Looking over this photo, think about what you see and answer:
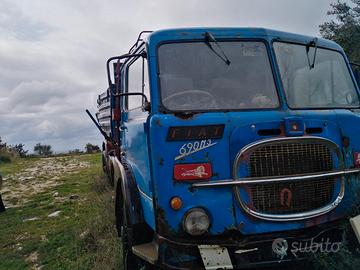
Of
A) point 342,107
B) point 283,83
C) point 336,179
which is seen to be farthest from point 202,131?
point 342,107

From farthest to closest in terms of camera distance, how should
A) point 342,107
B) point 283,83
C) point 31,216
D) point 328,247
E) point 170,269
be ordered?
point 31,216 → point 342,107 → point 283,83 → point 328,247 → point 170,269

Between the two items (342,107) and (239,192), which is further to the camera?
(342,107)

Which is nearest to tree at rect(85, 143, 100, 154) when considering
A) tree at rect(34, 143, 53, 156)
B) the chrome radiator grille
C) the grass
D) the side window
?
tree at rect(34, 143, 53, 156)

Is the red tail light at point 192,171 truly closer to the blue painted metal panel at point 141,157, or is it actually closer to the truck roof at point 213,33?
the blue painted metal panel at point 141,157

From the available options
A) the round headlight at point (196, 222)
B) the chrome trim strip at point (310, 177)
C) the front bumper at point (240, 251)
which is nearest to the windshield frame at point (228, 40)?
the chrome trim strip at point (310, 177)

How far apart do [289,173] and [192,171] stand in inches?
32.6

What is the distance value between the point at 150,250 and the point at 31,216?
5587mm

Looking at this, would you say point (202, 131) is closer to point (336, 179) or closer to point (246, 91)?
point (246, 91)

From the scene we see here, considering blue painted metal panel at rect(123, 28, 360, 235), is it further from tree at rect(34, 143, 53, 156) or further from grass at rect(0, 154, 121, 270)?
tree at rect(34, 143, 53, 156)

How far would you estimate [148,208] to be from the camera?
378 centimetres

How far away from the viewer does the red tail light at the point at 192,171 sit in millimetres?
3438

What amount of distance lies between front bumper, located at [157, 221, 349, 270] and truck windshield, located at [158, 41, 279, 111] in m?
1.14

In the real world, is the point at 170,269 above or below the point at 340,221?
below

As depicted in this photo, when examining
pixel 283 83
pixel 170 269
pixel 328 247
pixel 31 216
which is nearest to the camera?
pixel 170 269
